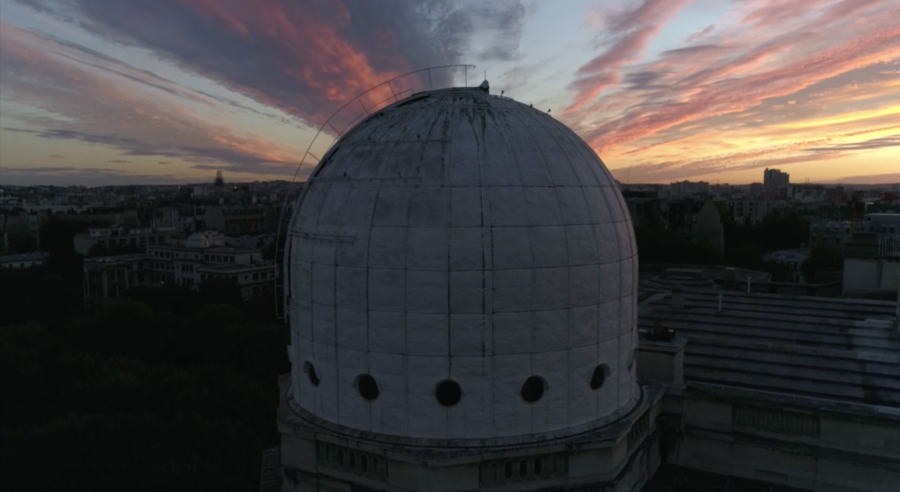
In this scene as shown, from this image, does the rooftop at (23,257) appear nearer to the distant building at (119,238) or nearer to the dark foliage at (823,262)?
the distant building at (119,238)

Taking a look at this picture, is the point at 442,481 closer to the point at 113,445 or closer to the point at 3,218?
the point at 113,445

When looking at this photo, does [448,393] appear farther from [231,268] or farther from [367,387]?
[231,268]

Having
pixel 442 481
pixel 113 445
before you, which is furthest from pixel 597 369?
pixel 113 445

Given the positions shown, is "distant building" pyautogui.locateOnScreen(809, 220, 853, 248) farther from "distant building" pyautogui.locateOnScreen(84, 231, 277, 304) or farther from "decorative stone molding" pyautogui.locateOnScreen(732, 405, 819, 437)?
"distant building" pyautogui.locateOnScreen(84, 231, 277, 304)

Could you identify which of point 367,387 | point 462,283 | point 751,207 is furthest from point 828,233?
point 367,387

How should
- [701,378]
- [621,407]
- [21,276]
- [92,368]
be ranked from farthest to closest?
[21,276], [92,368], [701,378], [621,407]


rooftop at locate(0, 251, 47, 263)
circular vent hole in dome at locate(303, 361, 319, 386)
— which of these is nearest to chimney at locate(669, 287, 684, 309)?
circular vent hole in dome at locate(303, 361, 319, 386)
